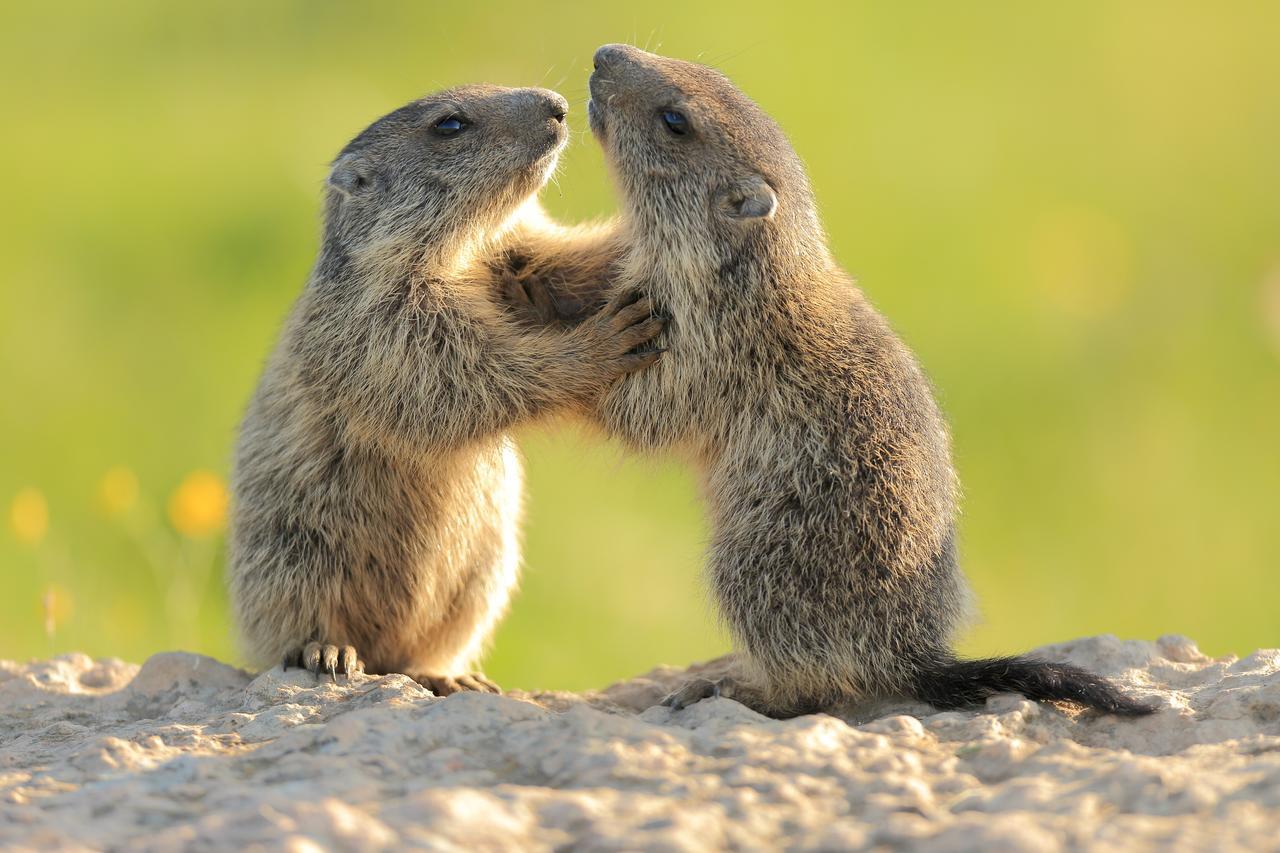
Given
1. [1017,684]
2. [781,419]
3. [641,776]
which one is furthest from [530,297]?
[641,776]

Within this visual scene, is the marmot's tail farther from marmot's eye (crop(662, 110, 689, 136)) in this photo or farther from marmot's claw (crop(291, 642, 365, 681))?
marmot's eye (crop(662, 110, 689, 136))

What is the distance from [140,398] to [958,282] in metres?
6.40

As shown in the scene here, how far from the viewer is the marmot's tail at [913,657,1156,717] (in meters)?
4.97

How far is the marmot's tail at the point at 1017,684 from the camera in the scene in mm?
4969

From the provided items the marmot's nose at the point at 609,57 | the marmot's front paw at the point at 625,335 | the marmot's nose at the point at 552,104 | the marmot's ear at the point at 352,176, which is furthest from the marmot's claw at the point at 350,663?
the marmot's nose at the point at 609,57

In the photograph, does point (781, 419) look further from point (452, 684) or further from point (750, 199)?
point (452, 684)

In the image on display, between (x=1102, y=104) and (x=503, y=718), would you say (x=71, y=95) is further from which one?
(x=503, y=718)

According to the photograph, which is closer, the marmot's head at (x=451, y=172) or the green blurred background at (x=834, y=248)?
the marmot's head at (x=451, y=172)

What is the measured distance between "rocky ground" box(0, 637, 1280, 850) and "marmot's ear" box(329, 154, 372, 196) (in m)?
2.30

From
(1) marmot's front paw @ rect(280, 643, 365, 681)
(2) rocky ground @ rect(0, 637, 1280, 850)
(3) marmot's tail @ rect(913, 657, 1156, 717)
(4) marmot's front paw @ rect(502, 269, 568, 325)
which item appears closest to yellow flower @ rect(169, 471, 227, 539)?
(1) marmot's front paw @ rect(280, 643, 365, 681)

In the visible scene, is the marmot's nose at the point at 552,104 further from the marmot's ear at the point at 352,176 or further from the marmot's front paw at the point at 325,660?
the marmot's front paw at the point at 325,660

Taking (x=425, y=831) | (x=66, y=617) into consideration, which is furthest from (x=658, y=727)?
(x=66, y=617)

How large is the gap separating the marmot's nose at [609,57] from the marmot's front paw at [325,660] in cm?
255

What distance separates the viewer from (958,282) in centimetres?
1234
